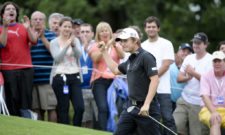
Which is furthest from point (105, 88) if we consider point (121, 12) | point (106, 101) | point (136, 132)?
point (121, 12)

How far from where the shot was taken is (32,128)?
1328 centimetres

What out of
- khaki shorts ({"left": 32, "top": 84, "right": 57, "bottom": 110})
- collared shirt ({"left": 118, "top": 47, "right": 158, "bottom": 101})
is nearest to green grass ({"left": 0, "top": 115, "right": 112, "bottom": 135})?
khaki shorts ({"left": 32, "top": 84, "right": 57, "bottom": 110})

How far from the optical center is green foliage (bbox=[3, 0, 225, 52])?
2916 cm

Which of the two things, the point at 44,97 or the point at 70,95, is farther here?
the point at 44,97

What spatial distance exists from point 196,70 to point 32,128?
3487mm

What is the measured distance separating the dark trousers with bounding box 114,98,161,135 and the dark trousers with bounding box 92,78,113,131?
295cm

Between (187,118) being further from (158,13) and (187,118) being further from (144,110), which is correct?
(158,13)

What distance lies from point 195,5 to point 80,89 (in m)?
17.7

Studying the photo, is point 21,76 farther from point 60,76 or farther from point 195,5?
point 195,5

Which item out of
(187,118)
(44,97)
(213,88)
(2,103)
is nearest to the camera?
(2,103)

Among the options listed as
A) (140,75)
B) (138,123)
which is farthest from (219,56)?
(138,123)

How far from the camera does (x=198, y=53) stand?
15.3 metres

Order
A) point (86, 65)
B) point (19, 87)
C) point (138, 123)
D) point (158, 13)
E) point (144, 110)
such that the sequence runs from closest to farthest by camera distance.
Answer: point (144, 110) < point (138, 123) < point (19, 87) < point (86, 65) < point (158, 13)

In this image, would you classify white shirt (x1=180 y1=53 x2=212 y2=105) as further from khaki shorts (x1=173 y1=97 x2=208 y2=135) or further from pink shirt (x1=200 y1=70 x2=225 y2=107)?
A: pink shirt (x1=200 y1=70 x2=225 y2=107)
